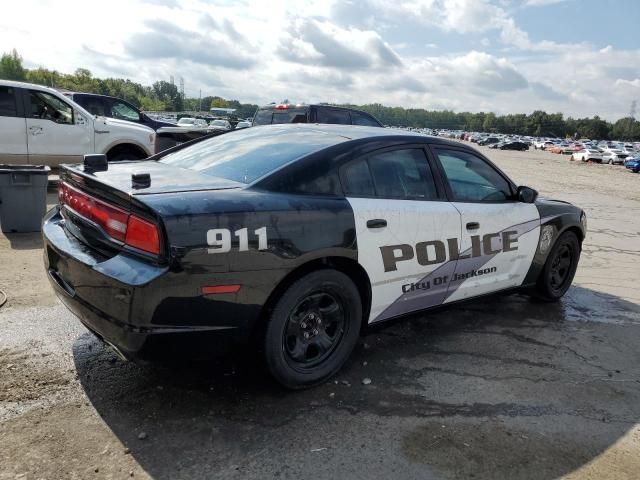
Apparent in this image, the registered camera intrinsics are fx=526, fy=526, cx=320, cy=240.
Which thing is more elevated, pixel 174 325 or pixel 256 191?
pixel 256 191

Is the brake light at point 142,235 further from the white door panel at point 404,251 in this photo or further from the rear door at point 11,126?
the rear door at point 11,126

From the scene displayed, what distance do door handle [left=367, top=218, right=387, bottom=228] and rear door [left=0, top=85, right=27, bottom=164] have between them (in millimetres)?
7962

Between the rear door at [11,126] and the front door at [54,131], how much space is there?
4.7 inches

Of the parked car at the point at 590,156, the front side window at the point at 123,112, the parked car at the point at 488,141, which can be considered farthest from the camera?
the parked car at the point at 488,141

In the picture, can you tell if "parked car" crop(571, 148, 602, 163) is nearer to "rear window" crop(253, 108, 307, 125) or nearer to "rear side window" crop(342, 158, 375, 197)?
"rear window" crop(253, 108, 307, 125)

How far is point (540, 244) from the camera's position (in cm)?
477

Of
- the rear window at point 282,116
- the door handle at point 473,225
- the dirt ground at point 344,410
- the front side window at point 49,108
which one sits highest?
the rear window at point 282,116

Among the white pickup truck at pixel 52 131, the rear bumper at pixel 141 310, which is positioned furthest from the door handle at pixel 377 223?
the white pickup truck at pixel 52 131

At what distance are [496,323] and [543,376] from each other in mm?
992

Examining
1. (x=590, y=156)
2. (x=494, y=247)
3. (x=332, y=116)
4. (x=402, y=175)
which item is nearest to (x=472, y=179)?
(x=494, y=247)

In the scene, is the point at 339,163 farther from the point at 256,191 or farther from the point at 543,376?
the point at 543,376

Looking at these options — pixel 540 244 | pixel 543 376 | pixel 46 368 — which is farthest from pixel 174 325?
pixel 540 244

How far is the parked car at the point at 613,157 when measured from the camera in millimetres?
44844

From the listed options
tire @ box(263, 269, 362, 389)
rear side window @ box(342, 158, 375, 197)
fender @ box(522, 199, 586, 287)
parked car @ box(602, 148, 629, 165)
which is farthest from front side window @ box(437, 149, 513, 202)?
parked car @ box(602, 148, 629, 165)
